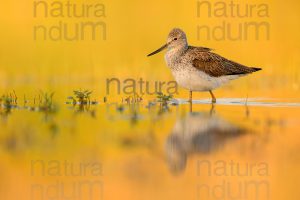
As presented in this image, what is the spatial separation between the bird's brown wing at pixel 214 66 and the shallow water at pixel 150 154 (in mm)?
1738

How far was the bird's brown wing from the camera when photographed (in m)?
13.6

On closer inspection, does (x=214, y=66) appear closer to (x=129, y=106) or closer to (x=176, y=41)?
(x=176, y=41)

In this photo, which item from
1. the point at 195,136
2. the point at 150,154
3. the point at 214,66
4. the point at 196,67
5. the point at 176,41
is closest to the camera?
the point at 150,154

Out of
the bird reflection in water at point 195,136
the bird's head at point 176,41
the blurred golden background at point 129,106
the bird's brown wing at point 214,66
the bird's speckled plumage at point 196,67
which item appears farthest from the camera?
the bird's head at point 176,41

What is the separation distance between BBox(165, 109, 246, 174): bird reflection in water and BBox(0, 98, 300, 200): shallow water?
1 centimetres

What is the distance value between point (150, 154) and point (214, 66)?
5741mm

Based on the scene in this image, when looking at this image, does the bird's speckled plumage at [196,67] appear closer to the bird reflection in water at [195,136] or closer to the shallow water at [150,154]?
the shallow water at [150,154]

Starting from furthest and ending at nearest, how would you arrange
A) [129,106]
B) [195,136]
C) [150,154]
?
[129,106]
[195,136]
[150,154]

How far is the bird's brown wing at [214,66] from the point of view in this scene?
1356 centimetres

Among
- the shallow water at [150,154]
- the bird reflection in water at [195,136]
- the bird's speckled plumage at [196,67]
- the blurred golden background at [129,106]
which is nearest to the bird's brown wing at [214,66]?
the bird's speckled plumage at [196,67]

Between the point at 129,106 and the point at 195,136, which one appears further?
the point at 129,106

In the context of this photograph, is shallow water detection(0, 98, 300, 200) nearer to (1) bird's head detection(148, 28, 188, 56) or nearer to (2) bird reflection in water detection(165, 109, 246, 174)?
(2) bird reflection in water detection(165, 109, 246, 174)

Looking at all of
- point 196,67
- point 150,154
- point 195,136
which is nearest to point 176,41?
point 196,67

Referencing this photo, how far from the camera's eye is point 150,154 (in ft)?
27.1
